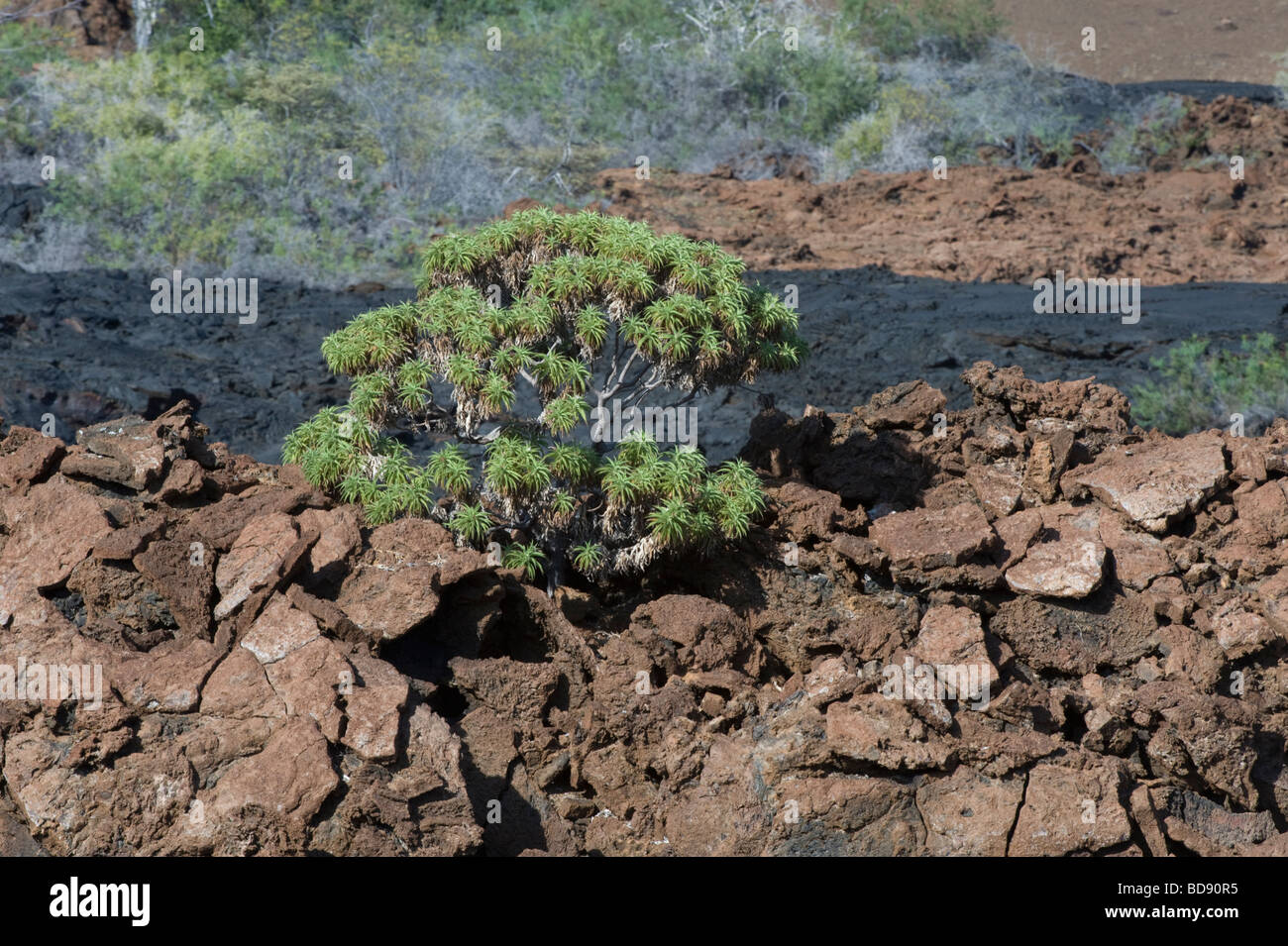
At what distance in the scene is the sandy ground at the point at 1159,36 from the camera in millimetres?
38716

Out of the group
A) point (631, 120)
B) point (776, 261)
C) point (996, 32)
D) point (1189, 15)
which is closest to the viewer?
point (776, 261)

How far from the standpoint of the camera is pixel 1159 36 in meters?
41.8

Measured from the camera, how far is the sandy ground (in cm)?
3872

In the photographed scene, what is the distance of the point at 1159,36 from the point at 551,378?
40020 mm

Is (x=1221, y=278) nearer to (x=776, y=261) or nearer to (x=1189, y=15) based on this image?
(x=776, y=261)

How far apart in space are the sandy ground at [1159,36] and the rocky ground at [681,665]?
1215 inches

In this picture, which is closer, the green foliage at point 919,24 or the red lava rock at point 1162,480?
the red lava rock at point 1162,480

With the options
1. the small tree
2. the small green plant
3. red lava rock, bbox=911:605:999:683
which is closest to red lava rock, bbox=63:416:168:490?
the small tree

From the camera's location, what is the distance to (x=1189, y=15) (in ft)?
142

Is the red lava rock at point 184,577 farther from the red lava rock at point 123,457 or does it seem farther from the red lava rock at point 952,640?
the red lava rock at point 952,640

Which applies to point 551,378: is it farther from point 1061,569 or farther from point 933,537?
point 1061,569

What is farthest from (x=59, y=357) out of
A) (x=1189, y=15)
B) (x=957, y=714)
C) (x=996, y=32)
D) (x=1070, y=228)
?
(x=1189, y=15)

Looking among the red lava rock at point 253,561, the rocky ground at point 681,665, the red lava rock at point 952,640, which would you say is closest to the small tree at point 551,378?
the rocky ground at point 681,665
